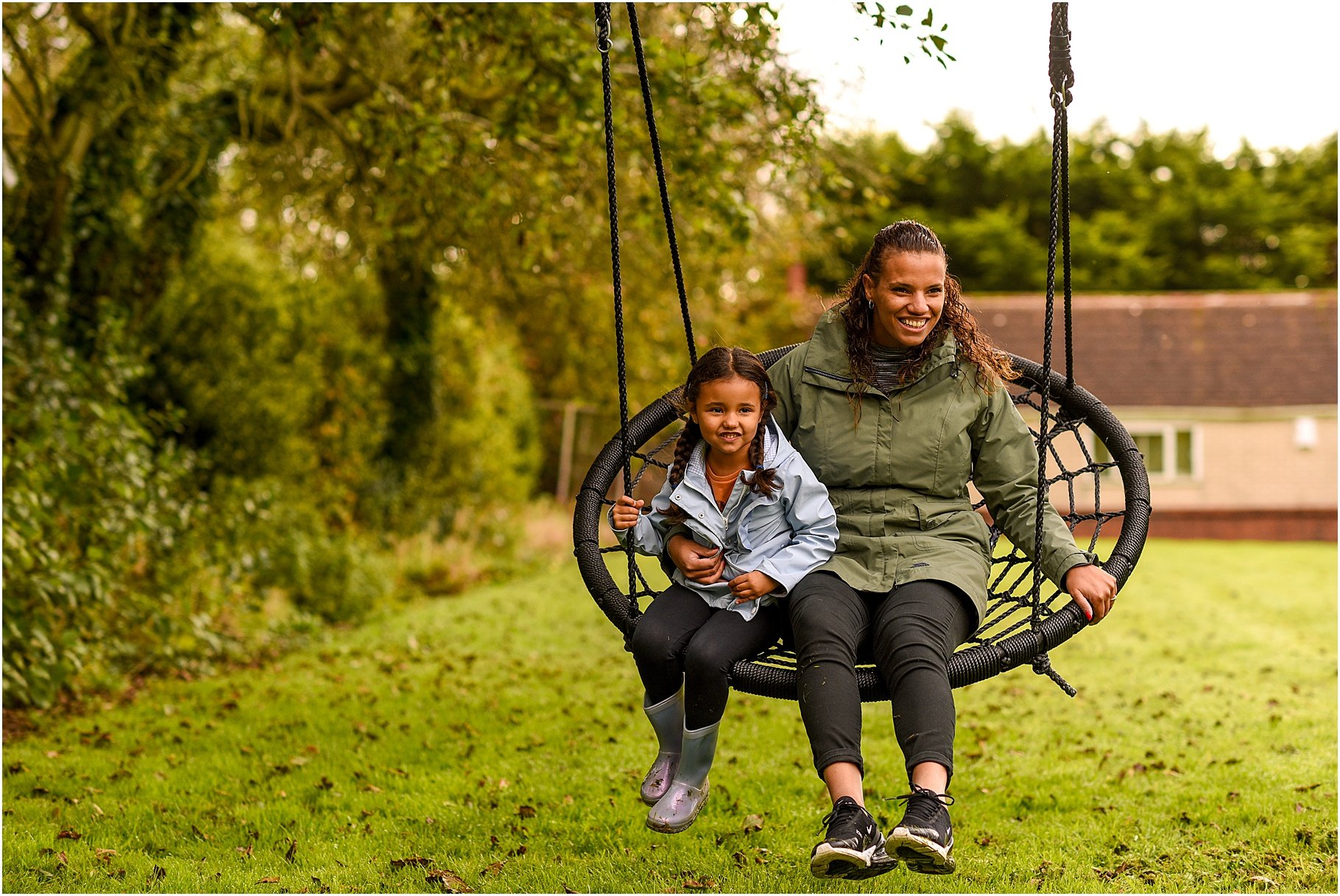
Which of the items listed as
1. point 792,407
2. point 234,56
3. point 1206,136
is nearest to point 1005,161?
point 1206,136

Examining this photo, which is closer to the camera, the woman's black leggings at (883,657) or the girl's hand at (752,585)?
the woman's black leggings at (883,657)

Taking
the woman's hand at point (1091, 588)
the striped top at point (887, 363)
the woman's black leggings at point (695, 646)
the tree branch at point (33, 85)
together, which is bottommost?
the woman's black leggings at point (695, 646)

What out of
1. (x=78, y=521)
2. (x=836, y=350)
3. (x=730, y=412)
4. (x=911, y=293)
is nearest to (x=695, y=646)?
(x=730, y=412)

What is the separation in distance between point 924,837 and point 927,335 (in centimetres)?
109

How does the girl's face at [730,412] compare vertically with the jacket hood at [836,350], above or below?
below

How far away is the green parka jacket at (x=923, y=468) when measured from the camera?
2.68 m

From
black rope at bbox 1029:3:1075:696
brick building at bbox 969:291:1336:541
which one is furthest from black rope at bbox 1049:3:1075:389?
brick building at bbox 969:291:1336:541

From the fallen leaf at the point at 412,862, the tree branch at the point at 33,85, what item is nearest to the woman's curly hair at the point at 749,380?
the fallen leaf at the point at 412,862

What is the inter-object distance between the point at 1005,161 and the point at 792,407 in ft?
78.1

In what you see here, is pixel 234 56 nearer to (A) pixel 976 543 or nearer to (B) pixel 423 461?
(B) pixel 423 461

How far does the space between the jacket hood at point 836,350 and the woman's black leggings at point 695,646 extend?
0.55 meters

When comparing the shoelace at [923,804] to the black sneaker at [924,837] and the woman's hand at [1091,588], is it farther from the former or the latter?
the woman's hand at [1091,588]

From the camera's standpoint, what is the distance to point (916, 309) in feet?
8.84

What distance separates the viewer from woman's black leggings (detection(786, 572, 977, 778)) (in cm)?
238
